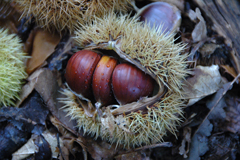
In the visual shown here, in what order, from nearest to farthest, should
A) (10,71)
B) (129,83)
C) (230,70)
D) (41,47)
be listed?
(129,83) < (10,71) < (230,70) < (41,47)

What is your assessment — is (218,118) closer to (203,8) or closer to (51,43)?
(203,8)

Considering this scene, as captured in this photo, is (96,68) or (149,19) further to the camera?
(149,19)

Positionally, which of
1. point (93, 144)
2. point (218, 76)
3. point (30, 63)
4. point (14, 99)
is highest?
point (30, 63)

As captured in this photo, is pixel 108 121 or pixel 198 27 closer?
pixel 108 121

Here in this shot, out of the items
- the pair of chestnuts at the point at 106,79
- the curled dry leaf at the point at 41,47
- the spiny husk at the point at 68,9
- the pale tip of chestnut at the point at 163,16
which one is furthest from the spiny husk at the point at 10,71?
the pale tip of chestnut at the point at 163,16

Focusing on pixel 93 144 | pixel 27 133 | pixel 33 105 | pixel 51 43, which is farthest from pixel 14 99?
pixel 93 144

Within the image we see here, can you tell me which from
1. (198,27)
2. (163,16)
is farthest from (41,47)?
(198,27)

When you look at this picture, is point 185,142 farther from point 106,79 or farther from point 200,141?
point 106,79

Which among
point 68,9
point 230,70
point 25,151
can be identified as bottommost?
point 25,151
